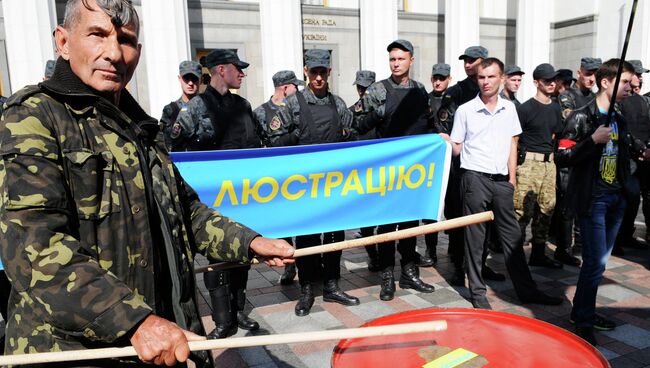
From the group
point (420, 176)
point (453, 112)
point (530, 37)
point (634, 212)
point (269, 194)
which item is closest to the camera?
point (269, 194)

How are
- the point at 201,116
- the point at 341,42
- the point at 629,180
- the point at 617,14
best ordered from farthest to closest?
the point at 617,14 < the point at 341,42 < the point at 201,116 < the point at 629,180

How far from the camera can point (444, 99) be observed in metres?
5.87

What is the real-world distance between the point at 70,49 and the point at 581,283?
3.85m

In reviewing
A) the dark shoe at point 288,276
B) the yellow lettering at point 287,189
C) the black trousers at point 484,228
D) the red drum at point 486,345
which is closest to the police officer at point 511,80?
the black trousers at point 484,228

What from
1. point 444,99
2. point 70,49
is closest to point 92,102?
point 70,49

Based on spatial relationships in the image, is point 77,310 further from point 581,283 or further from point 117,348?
point 581,283

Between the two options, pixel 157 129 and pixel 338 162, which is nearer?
pixel 157 129

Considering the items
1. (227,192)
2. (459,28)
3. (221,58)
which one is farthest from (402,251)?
(459,28)

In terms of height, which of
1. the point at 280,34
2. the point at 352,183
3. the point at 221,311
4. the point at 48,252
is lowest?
the point at 221,311

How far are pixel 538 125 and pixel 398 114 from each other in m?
2.03

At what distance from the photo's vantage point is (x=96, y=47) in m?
1.59

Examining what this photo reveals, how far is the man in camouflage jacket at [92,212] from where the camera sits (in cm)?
138

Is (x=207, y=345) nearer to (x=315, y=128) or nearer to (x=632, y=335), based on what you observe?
(x=315, y=128)

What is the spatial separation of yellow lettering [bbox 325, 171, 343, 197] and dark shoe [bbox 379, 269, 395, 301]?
1053 millimetres
